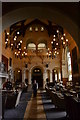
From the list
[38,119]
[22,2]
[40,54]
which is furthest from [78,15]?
[40,54]

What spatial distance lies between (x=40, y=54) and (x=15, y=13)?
1930cm

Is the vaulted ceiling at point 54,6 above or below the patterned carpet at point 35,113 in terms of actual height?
above

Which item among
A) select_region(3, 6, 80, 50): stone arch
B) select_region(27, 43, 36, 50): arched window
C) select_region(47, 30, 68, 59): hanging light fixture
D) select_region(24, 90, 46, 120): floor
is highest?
select_region(27, 43, 36, 50): arched window

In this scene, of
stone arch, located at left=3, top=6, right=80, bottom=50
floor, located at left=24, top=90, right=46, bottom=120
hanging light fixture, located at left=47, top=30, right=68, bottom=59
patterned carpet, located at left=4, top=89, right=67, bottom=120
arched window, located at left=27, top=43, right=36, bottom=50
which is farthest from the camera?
arched window, located at left=27, top=43, right=36, bottom=50

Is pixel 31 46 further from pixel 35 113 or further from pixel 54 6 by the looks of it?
pixel 54 6

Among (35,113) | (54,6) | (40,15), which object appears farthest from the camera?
(35,113)

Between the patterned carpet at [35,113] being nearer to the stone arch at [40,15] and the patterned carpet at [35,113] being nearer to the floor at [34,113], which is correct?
the floor at [34,113]

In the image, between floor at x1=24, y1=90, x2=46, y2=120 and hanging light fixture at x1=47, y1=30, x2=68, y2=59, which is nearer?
A: floor at x1=24, y1=90, x2=46, y2=120

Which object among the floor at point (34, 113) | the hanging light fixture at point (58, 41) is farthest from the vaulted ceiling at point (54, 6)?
the hanging light fixture at point (58, 41)

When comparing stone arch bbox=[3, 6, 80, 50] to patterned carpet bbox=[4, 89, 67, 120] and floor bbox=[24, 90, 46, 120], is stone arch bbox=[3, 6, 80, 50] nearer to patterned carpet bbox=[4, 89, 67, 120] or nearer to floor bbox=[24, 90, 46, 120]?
patterned carpet bbox=[4, 89, 67, 120]

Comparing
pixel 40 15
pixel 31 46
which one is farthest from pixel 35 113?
pixel 31 46

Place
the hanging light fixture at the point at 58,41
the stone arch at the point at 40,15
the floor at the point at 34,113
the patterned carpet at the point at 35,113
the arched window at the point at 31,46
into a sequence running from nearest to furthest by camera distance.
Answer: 1. the stone arch at the point at 40,15
2. the patterned carpet at the point at 35,113
3. the floor at the point at 34,113
4. the hanging light fixture at the point at 58,41
5. the arched window at the point at 31,46

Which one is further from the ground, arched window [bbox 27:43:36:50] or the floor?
arched window [bbox 27:43:36:50]

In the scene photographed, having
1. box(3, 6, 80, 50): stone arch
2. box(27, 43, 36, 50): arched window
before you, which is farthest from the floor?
box(27, 43, 36, 50): arched window
